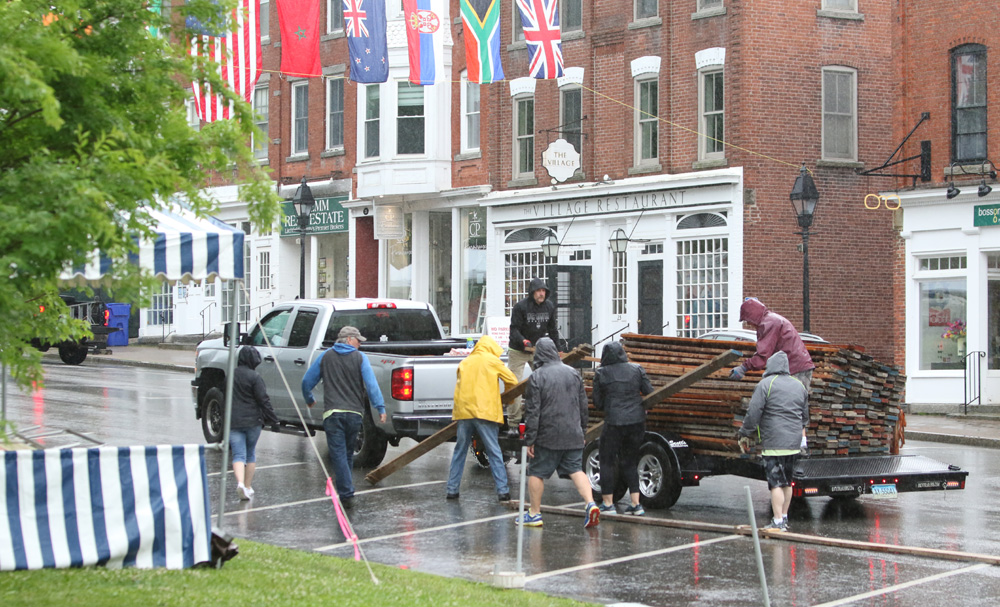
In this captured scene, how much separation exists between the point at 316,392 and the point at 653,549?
6.76 metres

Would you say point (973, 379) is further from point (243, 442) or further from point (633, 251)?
point (243, 442)

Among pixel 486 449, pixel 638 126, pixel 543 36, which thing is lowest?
pixel 486 449

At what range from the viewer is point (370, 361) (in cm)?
1540

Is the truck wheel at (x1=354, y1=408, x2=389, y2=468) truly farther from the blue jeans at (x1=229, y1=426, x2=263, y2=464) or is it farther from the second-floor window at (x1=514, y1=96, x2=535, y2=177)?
the second-floor window at (x1=514, y1=96, x2=535, y2=177)

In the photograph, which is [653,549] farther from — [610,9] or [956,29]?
[610,9]

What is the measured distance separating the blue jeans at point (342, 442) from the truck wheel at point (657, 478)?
9.92ft

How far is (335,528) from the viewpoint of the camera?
469 inches

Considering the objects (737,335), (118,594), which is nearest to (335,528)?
(118,594)

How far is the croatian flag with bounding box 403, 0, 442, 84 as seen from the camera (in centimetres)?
2439

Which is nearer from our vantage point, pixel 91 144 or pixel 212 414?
pixel 91 144

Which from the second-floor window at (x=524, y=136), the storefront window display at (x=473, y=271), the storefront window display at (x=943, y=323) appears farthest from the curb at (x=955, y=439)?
the storefront window display at (x=473, y=271)

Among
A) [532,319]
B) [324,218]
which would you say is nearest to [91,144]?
[532,319]

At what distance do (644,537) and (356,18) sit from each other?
14719mm

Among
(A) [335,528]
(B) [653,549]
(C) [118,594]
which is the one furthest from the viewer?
(A) [335,528]
